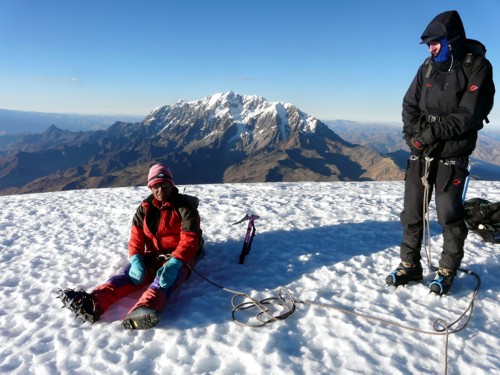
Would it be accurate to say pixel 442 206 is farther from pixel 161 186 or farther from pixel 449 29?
pixel 161 186

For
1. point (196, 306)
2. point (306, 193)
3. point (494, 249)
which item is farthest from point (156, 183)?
point (306, 193)

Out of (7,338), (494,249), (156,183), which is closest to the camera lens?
(7,338)

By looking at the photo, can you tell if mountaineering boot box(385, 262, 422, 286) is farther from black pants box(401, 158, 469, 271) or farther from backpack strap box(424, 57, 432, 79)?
backpack strap box(424, 57, 432, 79)

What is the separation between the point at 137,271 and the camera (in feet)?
22.1

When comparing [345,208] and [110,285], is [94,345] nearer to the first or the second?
[110,285]

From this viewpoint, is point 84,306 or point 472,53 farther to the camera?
point 84,306

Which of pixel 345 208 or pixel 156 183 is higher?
pixel 156 183

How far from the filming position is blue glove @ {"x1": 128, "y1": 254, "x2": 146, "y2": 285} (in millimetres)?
6680

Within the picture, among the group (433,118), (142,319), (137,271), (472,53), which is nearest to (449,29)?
(472,53)

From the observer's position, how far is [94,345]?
17.5 ft

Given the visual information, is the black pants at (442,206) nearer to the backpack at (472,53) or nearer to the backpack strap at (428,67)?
the backpack at (472,53)

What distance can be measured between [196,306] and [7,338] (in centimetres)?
326

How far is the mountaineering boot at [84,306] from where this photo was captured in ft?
19.0

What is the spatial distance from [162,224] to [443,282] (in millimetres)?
5972
